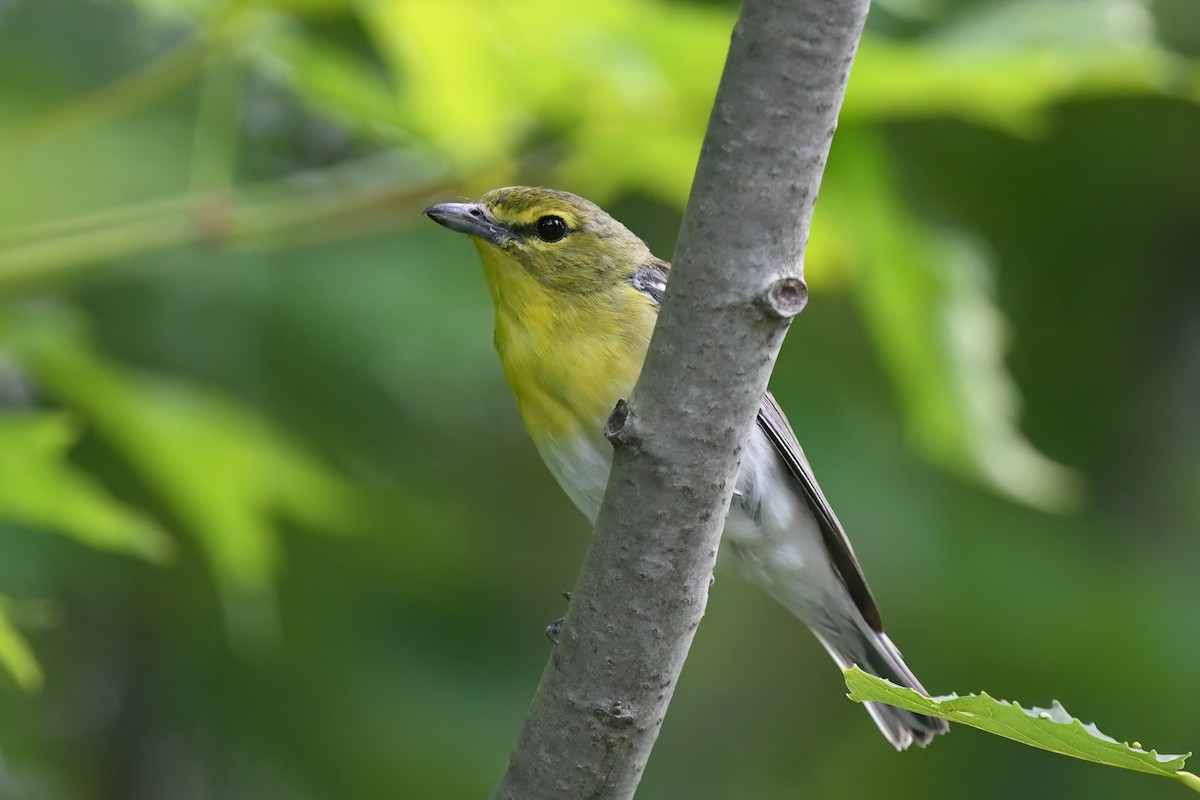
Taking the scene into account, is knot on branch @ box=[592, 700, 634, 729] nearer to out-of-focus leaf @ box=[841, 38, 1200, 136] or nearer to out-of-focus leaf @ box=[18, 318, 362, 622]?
out-of-focus leaf @ box=[841, 38, 1200, 136]

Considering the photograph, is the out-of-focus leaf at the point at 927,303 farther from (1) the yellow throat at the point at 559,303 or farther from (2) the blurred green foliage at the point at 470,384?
(1) the yellow throat at the point at 559,303

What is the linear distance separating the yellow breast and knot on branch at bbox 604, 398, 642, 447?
149 cm

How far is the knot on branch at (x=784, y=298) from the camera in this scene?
221cm

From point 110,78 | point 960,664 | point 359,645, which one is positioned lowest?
point 359,645

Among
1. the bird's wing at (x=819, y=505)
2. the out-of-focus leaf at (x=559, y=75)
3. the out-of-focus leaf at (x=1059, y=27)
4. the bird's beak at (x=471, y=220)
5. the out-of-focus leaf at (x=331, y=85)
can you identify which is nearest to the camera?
the out-of-focus leaf at (x=559, y=75)

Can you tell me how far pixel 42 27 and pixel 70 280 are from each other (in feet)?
6.64

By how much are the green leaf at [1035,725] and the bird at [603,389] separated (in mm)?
1804

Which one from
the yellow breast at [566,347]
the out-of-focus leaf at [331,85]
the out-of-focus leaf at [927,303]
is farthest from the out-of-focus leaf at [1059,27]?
the out-of-focus leaf at [331,85]

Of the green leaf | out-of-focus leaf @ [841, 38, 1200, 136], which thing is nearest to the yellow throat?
out-of-focus leaf @ [841, 38, 1200, 136]

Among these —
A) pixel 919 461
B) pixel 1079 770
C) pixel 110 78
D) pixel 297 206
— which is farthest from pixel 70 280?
pixel 1079 770

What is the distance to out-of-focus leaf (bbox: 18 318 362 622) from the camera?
3.94m

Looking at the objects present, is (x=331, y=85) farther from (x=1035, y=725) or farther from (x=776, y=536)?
(x=1035, y=725)

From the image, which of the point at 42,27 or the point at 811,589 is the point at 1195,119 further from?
the point at 42,27

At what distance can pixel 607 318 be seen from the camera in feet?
13.4
